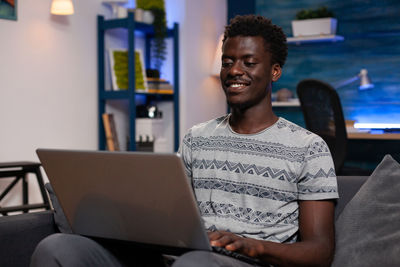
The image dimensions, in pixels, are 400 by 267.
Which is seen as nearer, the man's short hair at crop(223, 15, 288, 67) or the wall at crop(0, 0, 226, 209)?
the man's short hair at crop(223, 15, 288, 67)

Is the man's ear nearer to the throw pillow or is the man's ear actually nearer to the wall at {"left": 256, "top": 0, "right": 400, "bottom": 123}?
the throw pillow

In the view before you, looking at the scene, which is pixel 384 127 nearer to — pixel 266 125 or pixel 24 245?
pixel 266 125

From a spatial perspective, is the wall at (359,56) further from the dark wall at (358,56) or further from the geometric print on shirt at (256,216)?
the geometric print on shirt at (256,216)

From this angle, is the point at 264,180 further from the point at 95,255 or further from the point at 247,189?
the point at 95,255

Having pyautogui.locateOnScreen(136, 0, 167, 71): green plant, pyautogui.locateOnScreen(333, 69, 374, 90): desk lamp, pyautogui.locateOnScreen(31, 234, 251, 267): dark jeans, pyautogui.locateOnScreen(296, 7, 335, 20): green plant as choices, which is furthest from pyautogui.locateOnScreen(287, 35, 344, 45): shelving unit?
pyautogui.locateOnScreen(31, 234, 251, 267): dark jeans

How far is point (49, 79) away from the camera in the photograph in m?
3.48

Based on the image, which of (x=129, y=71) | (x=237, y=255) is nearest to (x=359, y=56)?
(x=129, y=71)

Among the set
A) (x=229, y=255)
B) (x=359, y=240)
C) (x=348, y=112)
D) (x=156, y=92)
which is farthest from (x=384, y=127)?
(x=229, y=255)

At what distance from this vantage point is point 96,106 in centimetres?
384

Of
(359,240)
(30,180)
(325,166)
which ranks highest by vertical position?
(325,166)

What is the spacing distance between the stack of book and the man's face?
245cm

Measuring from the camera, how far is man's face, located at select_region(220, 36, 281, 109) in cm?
146

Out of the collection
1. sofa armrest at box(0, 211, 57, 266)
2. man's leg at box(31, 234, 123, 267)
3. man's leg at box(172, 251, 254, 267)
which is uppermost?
man's leg at box(172, 251, 254, 267)

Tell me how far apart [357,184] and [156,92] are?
2593 millimetres
